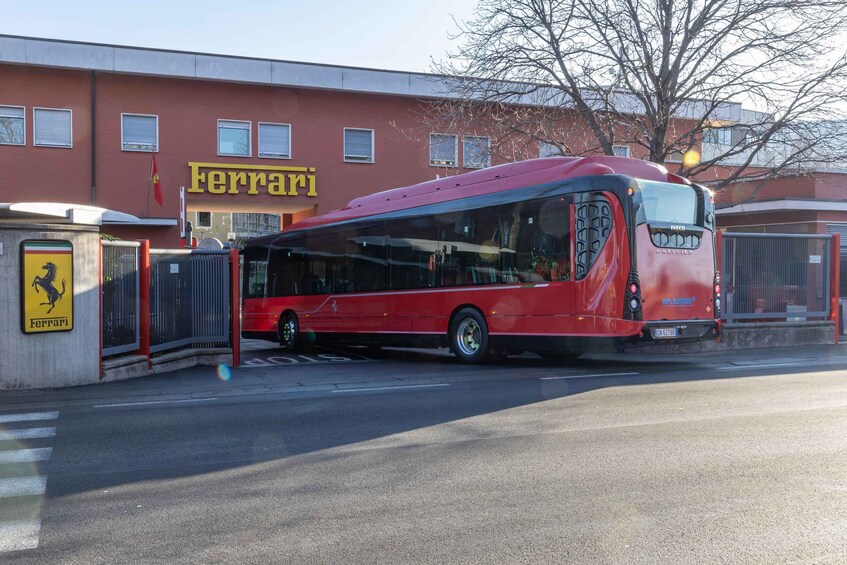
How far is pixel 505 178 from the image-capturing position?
14055mm

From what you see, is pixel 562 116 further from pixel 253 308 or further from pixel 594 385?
pixel 594 385

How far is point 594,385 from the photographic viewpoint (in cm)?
1104

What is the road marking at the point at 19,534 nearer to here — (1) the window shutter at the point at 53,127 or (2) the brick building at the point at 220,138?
(2) the brick building at the point at 220,138

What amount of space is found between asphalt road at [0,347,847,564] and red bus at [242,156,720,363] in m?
1.78

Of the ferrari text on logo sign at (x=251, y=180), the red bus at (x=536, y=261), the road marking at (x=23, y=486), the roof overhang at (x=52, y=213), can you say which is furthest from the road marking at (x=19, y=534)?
the ferrari text on logo sign at (x=251, y=180)

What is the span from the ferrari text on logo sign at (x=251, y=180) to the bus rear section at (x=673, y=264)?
1641 cm

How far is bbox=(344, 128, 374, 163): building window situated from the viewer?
27.7 meters

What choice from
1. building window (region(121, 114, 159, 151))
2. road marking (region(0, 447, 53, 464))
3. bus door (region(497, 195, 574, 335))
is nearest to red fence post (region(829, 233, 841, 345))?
bus door (region(497, 195, 574, 335))

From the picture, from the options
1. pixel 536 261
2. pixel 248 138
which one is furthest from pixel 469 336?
pixel 248 138

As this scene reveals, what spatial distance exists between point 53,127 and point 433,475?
885 inches

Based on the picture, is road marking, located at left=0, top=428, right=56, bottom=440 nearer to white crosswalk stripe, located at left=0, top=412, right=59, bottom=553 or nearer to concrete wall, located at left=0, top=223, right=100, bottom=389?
white crosswalk stripe, located at left=0, top=412, right=59, bottom=553

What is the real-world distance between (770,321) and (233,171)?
17.1 meters

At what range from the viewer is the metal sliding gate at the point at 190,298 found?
46.5 feet

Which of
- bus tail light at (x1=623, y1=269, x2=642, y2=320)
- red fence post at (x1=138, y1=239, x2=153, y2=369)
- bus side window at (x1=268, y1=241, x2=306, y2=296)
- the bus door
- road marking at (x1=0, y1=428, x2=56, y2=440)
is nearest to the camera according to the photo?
road marking at (x1=0, y1=428, x2=56, y2=440)
